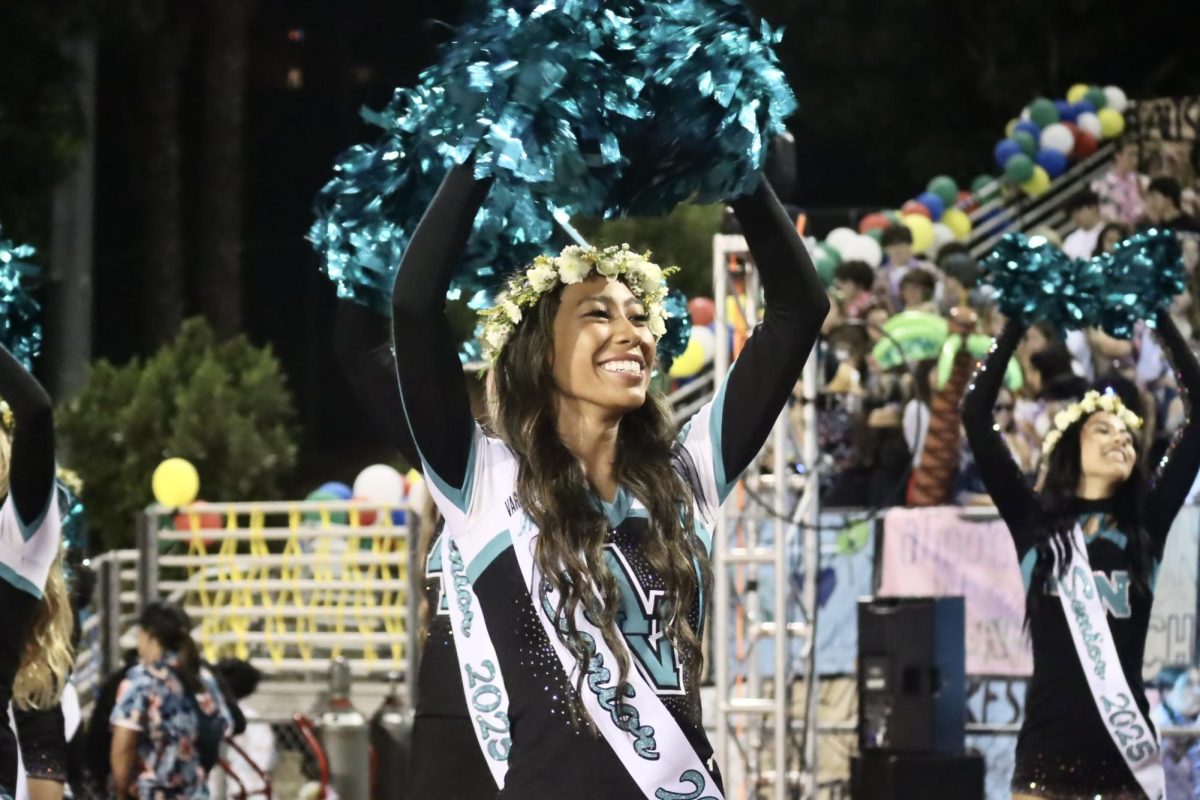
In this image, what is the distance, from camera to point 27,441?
4.32 meters

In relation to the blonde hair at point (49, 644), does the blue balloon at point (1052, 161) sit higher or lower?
higher

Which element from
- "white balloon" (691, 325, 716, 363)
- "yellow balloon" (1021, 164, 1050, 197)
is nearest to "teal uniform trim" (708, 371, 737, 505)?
"white balloon" (691, 325, 716, 363)

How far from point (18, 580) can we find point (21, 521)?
124mm

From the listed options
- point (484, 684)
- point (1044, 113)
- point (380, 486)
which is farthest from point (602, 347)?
point (1044, 113)

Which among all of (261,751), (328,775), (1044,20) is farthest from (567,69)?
(1044,20)

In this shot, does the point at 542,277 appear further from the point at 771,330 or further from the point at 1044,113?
the point at 1044,113

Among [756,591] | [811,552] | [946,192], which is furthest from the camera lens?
[946,192]

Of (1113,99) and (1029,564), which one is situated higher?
(1113,99)

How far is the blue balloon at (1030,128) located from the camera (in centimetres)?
1623

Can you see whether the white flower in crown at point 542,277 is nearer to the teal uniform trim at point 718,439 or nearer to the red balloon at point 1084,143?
the teal uniform trim at point 718,439

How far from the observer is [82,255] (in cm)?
1789

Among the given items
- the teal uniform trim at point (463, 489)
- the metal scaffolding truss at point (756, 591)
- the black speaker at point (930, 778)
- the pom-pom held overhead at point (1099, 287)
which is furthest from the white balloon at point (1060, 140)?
the teal uniform trim at point (463, 489)

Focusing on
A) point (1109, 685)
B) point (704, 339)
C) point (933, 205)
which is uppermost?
point (933, 205)

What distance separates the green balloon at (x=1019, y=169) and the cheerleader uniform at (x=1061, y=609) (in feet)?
32.7
